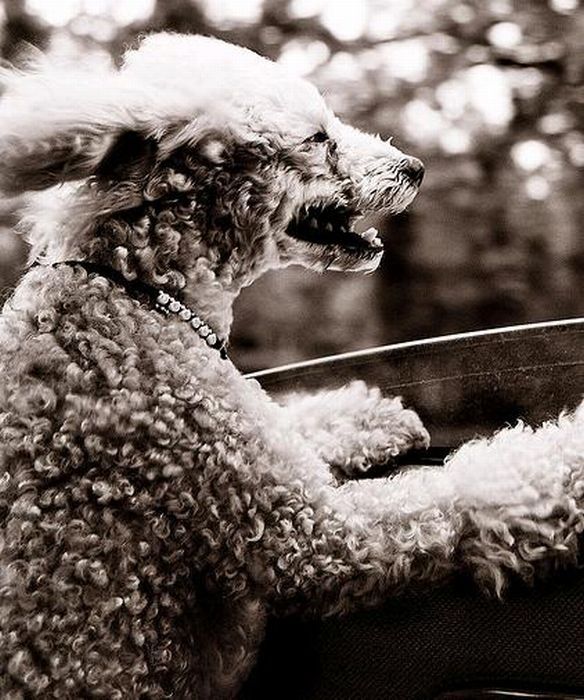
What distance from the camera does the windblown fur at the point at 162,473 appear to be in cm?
84

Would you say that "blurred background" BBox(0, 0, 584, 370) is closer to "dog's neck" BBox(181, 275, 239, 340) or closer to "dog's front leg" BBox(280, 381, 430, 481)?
"dog's front leg" BBox(280, 381, 430, 481)

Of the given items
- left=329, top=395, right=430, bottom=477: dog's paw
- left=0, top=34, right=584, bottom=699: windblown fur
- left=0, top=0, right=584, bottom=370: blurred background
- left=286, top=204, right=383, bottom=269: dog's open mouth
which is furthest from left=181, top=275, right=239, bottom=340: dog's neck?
left=0, top=0, right=584, bottom=370: blurred background

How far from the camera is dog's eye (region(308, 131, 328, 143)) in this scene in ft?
3.42

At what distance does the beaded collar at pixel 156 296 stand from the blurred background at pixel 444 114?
2.96 feet

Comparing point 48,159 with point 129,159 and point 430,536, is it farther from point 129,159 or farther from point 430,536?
point 430,536

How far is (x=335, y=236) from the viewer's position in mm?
1095

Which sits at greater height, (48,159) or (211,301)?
(48,159)

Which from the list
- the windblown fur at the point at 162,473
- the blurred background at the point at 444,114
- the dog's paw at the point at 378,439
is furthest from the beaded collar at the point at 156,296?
the blurred background at the point at 444,114

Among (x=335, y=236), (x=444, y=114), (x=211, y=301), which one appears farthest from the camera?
(x=444, y=114)

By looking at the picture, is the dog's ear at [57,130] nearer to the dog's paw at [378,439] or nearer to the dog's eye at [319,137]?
the dog's eye at [319,137]

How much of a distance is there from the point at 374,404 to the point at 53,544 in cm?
49

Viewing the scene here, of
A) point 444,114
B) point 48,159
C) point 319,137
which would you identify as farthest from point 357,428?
point 444,114

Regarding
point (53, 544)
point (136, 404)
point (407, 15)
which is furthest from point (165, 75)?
point (407, 15)

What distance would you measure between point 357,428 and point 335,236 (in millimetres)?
223
